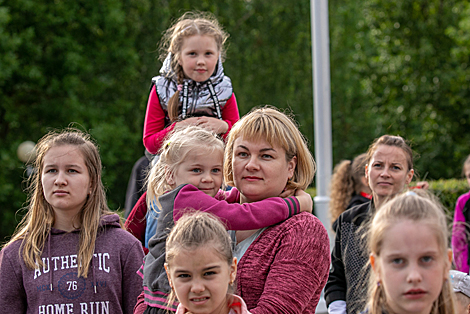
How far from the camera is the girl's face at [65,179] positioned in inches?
115

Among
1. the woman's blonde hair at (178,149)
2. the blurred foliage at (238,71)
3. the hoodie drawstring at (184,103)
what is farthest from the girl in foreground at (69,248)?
the blurred foliage at (238,71)

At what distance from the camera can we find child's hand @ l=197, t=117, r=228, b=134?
3.29 meters

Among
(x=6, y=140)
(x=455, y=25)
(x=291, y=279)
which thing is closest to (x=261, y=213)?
(x=291, y=279)

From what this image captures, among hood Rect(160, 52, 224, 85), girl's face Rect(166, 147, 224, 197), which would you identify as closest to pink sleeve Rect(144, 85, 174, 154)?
hood Rect(160, 52, 224, 85)

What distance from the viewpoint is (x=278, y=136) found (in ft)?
8.30

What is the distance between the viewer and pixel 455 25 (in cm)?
1803

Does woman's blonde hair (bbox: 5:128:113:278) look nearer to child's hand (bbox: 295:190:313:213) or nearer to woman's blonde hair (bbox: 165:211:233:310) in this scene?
woman's blonde hair (bbox: 165:211:233:310)

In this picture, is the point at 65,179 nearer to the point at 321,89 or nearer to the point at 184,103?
the point at 184,103

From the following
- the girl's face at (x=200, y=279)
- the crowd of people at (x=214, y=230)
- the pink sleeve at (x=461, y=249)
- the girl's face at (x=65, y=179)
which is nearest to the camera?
the crowd of people at (x=214, y=230)

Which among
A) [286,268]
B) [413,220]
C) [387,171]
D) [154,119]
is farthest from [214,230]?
[387,171]

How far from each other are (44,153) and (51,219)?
36 cm

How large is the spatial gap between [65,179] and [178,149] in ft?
2.43

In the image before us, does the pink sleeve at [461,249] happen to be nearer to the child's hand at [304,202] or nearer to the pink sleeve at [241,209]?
the child's hand at [304,202]

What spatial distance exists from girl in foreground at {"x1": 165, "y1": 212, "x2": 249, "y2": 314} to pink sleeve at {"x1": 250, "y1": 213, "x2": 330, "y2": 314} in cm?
13
